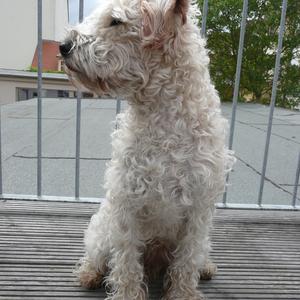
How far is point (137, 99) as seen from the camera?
6.44ft

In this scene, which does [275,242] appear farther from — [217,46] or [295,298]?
[217,46]

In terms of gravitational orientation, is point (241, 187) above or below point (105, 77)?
below

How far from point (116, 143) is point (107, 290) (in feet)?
2.94

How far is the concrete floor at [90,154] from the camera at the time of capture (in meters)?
4.31

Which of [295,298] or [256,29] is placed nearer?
[295,298]

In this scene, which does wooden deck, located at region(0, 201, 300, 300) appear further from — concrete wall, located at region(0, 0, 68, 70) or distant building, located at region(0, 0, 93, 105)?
concrete wall, located at region(0, 0, 68, 70)

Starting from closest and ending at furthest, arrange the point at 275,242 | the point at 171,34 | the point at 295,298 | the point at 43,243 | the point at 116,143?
1. the point at 171,34
2. the point at 116,143
3. the point at 295,298
4. the point at 43,243
5. the point at 275,242

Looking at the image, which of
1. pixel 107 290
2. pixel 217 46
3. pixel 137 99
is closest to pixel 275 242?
pixel 107 290

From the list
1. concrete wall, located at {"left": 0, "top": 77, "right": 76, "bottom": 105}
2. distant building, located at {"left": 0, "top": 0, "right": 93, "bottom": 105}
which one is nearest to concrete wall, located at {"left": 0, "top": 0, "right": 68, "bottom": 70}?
distant building, located at {"left": 0, "top": 0, "right": 93, "bottom": 105}

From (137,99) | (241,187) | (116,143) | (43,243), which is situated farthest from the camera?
(241,187)

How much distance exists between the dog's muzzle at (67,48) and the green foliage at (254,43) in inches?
393

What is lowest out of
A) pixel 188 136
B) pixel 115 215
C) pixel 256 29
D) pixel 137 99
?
pixel 115 215

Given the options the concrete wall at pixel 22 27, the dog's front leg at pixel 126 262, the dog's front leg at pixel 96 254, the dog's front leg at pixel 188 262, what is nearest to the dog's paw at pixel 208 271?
the dog's front leg at pixel 188 262

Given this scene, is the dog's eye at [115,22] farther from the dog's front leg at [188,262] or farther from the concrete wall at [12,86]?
the concrete wall at [12,86]
